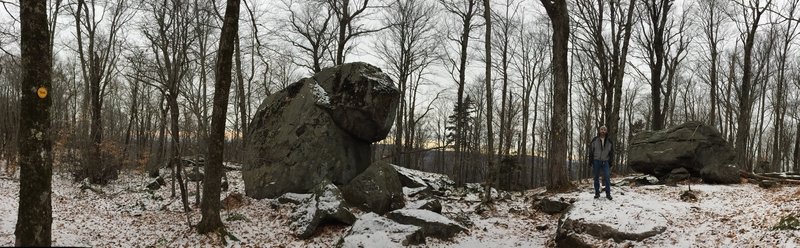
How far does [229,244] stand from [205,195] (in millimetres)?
1096

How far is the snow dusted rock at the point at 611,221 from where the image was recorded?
7555 mm

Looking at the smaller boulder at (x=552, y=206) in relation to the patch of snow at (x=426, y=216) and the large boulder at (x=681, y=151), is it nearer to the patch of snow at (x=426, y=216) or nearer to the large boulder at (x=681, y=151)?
the patch of snow at (x=426, y=216)

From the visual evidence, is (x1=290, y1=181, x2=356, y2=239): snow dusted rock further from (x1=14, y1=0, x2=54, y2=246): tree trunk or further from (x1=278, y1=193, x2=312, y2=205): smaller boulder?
(x1=14, y1=0, x2=54, y2=246): tree trunk

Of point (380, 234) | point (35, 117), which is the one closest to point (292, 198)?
point (380, 234)

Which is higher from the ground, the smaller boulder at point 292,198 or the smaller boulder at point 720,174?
the smaller boulder at point 720,174

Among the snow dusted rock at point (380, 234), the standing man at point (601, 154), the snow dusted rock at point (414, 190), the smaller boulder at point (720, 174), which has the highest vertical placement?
the standing man at point (601, 154)

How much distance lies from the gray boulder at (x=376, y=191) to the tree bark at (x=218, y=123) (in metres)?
3.56

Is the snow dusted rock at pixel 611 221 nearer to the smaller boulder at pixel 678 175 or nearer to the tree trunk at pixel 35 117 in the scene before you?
the smaller boulder at pixel 678 175

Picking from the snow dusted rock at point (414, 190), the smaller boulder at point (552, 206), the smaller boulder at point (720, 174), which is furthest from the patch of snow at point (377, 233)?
the smaller boulder at point (720, 174)

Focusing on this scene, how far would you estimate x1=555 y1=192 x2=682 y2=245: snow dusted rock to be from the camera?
755 cm

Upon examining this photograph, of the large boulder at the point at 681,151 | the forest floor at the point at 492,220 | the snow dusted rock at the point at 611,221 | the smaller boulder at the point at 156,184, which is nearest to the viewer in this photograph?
the forest floor at the point at 492,220

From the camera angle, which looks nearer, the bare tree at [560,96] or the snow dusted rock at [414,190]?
the bare tree at [560,96]

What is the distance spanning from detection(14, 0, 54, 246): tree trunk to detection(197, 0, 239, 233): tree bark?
3.56 m

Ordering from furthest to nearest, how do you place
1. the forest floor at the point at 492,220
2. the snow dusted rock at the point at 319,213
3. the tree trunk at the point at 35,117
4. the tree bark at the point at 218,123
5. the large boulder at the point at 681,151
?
1. the large boulder at the point at 681,151
2. the snow dusted rock at the point at 319,213
3. the tree bark at the point at 218,123
4. the forest floor at the point at 492,220
5. the tree trunk at the point at 35,117
